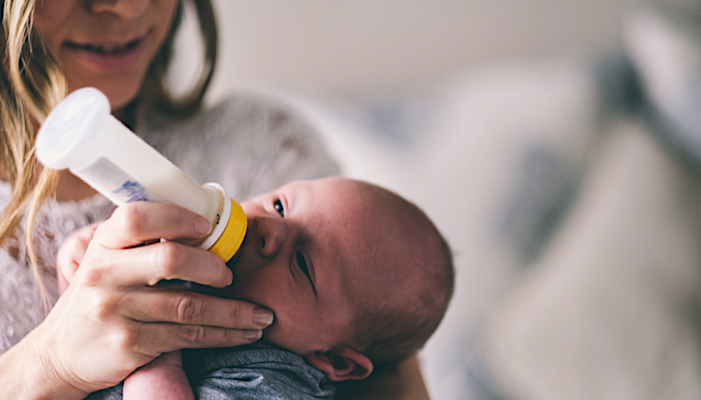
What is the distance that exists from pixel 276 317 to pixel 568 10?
4.46 ft

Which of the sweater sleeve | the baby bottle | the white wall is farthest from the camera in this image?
the white wall

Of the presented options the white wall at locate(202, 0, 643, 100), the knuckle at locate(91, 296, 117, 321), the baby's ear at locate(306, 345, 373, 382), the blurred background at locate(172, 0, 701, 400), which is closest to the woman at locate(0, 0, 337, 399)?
the knuckle at locate(91, 296, 117, 321)

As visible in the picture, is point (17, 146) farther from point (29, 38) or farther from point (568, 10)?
point (568, 10)

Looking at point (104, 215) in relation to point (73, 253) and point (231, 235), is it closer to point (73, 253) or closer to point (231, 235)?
point (73, 253)

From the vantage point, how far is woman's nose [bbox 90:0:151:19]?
0.69 metres

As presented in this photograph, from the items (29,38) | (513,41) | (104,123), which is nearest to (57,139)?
(104,123)

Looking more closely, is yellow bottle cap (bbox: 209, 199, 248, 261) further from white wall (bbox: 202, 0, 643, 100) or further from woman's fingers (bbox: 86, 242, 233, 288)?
white wall (bbox: 202, 0, 643, 100)

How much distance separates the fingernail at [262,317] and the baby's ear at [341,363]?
129 millimetres

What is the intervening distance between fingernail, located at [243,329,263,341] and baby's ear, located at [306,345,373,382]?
13 centimetres

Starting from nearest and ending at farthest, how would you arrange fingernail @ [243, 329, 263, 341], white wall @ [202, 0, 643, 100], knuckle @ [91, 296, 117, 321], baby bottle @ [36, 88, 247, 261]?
baby bottle @ [36, 88, 247, 261] → knuckle @ [91, 296, 117, 321] → fingernail @ [243, 329, 263, 341] → white wall @ [202, 0, 643, 100]

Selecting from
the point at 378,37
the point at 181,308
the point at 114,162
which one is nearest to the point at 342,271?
the point at 181,308

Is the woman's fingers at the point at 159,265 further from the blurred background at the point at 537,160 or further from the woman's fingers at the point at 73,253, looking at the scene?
the blurred background at the point at 537,160

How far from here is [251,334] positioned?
611mm

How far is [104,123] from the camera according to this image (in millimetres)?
395
